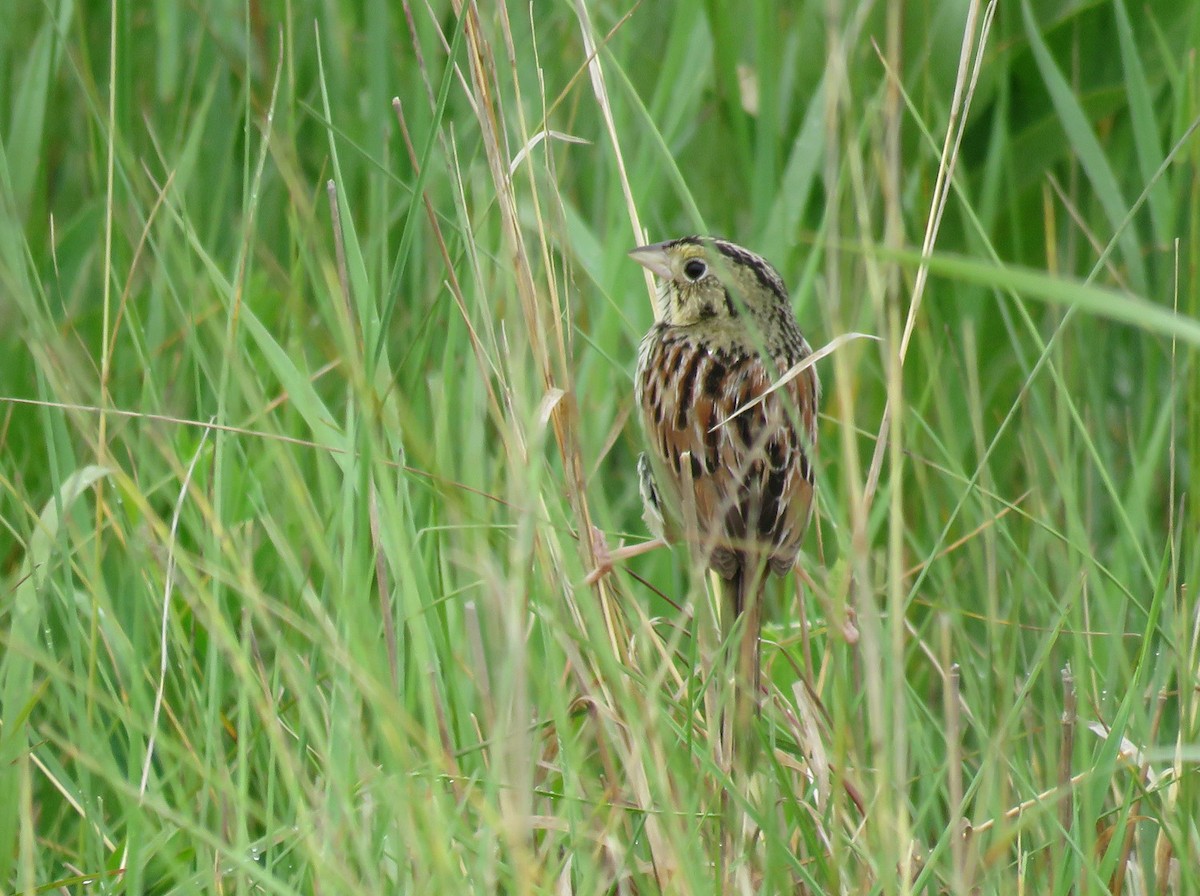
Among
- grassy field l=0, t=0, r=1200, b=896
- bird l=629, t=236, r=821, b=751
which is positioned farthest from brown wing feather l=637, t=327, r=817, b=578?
grassy field l=0, t=0, r=1200, b=896

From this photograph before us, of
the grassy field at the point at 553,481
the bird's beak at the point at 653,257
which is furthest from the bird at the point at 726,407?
the grassy field at the point at 553,481

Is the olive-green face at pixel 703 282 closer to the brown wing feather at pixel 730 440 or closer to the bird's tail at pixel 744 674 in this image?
the brown wing feather at pixel 730 440

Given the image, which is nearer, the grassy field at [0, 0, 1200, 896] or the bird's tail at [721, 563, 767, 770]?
the grassy field at [0, 0, 1200, 896]

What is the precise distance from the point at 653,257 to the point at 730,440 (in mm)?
365

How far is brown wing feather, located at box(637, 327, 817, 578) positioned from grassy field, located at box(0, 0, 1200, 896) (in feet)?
0.34

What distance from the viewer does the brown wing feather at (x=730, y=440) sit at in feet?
8.42

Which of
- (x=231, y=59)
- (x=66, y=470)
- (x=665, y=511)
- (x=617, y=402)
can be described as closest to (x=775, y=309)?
(x=665, y=511)

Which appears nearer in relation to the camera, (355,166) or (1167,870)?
(1167,870)

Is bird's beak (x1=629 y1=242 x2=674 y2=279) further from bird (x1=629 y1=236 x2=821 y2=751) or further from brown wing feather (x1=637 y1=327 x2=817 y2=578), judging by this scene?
brown wing feather (x1=637 y1=327 x2=817 y2=578)

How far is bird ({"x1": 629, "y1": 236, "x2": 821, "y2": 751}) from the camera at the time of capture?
2.57m

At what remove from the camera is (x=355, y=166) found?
3896 mm

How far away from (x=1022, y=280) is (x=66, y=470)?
189 cm

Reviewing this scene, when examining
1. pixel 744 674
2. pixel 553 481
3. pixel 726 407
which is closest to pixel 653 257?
pixel 726 407

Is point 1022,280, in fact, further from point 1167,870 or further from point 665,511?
point 665,511
